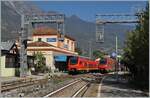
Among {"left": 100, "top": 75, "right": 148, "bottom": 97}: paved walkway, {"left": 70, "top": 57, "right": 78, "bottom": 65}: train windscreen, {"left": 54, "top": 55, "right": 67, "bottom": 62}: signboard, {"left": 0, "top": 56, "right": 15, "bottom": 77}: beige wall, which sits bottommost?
{"left": 100, "top": 75, "right": 148, "bottom": 97}: paved walkway

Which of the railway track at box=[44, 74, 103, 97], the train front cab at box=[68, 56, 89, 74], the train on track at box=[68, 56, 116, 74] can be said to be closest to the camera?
the railway track at box=[44, 74, 103, 97]

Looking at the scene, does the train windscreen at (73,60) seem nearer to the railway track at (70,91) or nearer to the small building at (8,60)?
Answer: the small building at (8,60)

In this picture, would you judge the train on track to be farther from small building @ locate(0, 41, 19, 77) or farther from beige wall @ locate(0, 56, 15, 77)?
beige wall @ locate(0, 56, 15, 77)

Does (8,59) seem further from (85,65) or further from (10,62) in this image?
(85,65)

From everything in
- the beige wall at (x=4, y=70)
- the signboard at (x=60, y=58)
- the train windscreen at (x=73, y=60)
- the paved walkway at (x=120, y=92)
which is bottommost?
the paved walkway at (x=120, y=92)

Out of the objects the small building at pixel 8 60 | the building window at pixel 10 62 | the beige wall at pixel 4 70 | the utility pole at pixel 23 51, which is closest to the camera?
the utility pole at pixel 23 51

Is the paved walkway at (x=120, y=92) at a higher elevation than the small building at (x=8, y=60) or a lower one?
lower

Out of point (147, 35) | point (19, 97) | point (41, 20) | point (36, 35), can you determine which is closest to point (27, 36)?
point (41, 20)

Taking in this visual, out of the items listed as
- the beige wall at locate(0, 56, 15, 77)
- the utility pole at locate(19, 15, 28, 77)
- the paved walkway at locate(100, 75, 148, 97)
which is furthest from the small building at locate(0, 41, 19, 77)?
the paved walkway at locate(100, 75, 148, 97)

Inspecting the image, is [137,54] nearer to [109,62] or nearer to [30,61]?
[30,61]

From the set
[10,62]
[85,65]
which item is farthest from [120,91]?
[85,65]

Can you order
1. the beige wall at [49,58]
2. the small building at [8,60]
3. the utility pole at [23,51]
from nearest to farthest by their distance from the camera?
1. the utility pole at [23,51]
2. the small building at [8,60]
3. the beige wall at [49,58]

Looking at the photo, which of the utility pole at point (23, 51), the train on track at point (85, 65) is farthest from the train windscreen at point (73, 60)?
the utility pole at point (23, 51)

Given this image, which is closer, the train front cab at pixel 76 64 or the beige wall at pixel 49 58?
the train front cab at pixel 76 64
